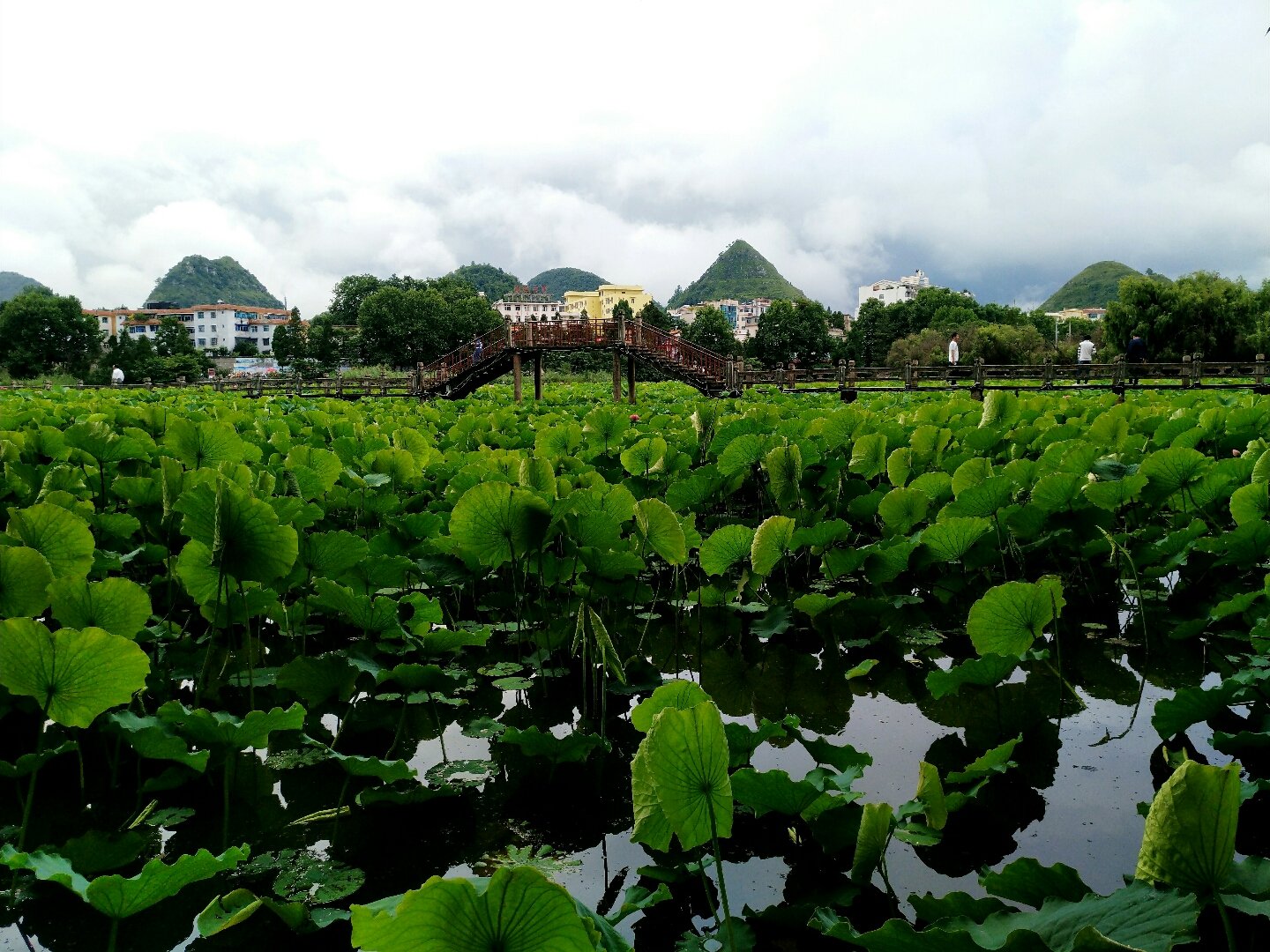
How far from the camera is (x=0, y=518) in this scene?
2.98 metres

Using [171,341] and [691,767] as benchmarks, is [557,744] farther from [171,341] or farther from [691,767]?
[171,341]

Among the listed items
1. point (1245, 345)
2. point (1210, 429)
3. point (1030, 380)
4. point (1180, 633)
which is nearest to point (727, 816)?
point (1180, 633)

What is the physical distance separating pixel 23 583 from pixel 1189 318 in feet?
138

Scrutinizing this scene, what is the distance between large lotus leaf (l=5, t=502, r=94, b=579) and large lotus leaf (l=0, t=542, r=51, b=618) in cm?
23

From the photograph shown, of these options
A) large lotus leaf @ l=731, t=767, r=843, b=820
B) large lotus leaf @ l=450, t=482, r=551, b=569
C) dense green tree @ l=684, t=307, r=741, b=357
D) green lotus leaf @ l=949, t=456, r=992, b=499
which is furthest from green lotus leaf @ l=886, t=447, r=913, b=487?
dense green tree @ l=684, t=307, r=741, b=357

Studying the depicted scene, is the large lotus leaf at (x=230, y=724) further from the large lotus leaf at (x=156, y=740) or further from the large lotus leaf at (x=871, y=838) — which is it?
the large lotus leaf at (x=871, y=838)

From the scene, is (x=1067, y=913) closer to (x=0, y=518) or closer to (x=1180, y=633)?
(x=1180, y=633)

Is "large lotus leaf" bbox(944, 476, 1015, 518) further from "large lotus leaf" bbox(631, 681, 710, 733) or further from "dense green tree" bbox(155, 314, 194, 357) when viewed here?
"dense green tree" bbox(155, 314, 194, 357)

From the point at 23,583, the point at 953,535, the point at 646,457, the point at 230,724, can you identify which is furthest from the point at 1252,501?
the point at 23,583

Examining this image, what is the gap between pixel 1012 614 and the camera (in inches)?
63.3

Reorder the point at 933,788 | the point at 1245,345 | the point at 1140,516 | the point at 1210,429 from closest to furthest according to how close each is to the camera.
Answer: the point at 933,788
the point at 1140,516
the point at 1210,429
the point at 1245,345

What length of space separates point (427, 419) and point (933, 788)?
232 inches

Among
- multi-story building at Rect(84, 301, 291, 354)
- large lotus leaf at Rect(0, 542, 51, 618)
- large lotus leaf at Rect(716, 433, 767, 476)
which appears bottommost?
large lotus leaf at Rect(0, 542, 51, 618)

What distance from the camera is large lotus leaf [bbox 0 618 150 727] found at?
113 cm
